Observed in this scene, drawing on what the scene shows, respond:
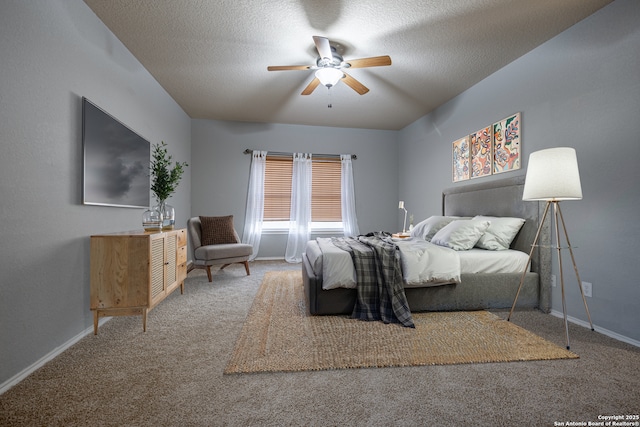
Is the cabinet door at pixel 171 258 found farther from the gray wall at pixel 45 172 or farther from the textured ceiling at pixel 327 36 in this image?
the textured ceiling at pixel 327 36

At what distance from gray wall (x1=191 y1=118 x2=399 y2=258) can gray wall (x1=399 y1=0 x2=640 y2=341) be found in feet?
9.62

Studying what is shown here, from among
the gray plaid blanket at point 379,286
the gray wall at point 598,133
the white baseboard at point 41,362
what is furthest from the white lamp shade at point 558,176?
the white baseboard at point 41,362

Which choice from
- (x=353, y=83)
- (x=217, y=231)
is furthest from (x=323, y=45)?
(x=217, y=231)

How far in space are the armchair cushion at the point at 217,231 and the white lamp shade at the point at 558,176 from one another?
3725 millimetres

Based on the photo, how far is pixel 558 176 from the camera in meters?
2.06

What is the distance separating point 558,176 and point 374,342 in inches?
70.3

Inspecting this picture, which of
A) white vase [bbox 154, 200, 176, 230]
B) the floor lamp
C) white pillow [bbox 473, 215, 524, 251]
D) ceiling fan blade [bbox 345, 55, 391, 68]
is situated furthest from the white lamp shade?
white vase [bbox 154, 200, 176, 230]

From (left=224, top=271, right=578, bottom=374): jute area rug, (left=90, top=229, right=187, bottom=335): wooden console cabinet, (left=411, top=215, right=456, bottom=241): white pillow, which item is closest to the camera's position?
(left=224, top=271, right=578, bottom=374): jute area rug

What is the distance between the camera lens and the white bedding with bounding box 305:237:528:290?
2.50 metres

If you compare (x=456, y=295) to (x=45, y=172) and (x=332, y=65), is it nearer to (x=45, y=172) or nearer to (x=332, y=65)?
(x=332, y=65)

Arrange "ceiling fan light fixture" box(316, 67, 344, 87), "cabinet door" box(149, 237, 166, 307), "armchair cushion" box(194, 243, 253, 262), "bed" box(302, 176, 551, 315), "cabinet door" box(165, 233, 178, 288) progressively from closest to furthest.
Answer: "cabinet door" box(149, 237, 166, 307) < "bed" box(302, 176, 551, 315) < "cabinet door" box(165, 233, 178, 288) < "ceiling fan light fixture" box(316, 67, 344, 87) < "armchair cushion" box(194, 243, 253, 262)

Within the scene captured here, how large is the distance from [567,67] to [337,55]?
2115 mm

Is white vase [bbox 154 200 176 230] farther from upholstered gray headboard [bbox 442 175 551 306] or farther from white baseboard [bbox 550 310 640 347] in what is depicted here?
white baseboard [bbox 550 310 640 347]

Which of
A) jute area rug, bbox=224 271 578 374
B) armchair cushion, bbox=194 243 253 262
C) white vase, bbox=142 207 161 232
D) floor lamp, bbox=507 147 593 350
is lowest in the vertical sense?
jute area rug, bbox=224 271 578 374
